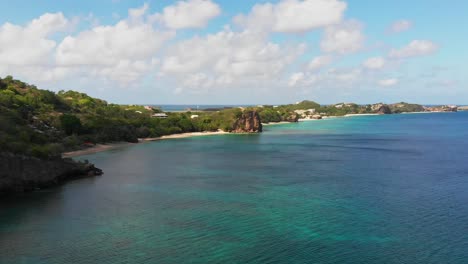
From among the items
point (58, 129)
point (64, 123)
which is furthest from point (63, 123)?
point (58, 129)

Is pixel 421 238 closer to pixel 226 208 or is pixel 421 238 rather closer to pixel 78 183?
pixel 226 208

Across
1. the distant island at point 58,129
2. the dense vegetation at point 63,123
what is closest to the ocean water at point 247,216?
the distant island at point 58,129

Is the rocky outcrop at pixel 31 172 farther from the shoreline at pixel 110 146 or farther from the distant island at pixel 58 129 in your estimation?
the shoreline at pixel 110 146

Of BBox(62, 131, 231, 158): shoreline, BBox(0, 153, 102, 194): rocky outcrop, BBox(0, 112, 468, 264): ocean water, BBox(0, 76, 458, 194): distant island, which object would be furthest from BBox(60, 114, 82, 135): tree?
BBox(0, 153, 102, 194): rocky outcrop

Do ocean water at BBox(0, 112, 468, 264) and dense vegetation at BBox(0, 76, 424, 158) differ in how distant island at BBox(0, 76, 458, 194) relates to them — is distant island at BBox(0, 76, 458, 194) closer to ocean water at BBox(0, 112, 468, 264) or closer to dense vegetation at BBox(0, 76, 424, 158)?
dense vegetation at BBox(0, 76, 424, 158)

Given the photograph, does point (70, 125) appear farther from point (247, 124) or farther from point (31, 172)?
point (247, 124)
